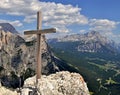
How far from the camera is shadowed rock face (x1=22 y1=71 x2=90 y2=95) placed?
2828cm

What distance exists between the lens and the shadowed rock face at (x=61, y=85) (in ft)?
92.8

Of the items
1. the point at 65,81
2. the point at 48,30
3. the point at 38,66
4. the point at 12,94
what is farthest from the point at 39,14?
the point at 12,94

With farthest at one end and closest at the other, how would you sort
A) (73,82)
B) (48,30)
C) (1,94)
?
(1,94) < (73,82) < (48,30)

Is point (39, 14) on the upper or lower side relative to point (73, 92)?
upper

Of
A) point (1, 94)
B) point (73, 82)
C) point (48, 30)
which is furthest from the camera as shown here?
point (1, 94)

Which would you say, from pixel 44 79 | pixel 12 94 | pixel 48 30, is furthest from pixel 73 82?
pixel 12 94

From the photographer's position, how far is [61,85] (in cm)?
2903

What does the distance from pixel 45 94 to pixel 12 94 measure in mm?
8724

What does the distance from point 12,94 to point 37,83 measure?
25.8ft

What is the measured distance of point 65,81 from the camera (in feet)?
96.6

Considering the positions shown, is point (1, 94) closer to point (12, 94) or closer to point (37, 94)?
point (12, 94)

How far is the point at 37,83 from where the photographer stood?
2872cm

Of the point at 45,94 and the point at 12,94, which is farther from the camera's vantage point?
the point at 12,94

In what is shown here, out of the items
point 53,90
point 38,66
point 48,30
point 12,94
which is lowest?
point 12,94
